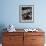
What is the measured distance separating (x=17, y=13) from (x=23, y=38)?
0.90 m

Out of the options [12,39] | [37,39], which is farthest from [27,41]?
[12,39]

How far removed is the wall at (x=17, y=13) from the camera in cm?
404

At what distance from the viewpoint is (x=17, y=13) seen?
4.06 m

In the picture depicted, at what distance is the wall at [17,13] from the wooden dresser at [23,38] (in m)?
0.57

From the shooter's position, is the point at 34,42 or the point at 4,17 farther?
the point at 4,17

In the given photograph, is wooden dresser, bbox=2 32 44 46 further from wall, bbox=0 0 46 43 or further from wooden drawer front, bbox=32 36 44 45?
wall, bbox=0 0 46 43

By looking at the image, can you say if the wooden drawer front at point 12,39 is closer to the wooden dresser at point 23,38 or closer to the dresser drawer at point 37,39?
the wooden dresser at point 23,38

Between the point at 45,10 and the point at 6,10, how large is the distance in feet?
4.05

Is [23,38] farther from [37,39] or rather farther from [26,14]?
[26,14]

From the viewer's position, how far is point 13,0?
4.03m

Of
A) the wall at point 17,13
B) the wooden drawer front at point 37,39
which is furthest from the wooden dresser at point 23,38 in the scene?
the wall at point 17,13

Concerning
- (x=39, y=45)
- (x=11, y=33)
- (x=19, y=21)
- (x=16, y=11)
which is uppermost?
(x=16, y=11)

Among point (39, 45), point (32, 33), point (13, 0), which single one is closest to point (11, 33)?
point (32, 33)

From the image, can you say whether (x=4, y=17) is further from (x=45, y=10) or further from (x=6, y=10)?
(x=45, y=10)
